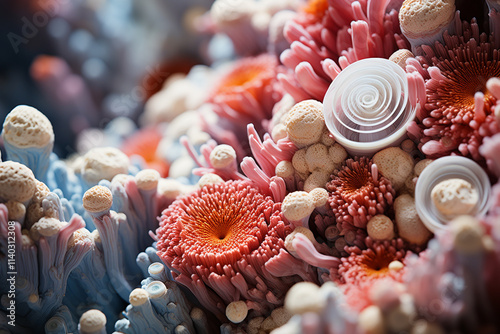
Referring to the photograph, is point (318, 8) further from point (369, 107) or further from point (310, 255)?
point (310, 255)

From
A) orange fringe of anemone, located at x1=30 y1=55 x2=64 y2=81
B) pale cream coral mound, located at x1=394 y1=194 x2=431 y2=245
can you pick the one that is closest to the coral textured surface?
pale cream coral mound, located at x1=394 y1=194 x2=431 y2=245

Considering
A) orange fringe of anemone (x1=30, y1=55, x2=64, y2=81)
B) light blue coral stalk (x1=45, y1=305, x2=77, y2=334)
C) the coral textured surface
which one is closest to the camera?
the coral textured surface

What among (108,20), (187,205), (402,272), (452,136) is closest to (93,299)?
(187,205)

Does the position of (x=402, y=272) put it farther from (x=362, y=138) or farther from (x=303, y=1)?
(x=303, y=1)

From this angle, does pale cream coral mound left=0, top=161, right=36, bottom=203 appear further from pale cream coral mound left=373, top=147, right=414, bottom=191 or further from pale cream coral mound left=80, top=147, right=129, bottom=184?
pale cream coral mound left=373, top=147, right=414, bottom=191

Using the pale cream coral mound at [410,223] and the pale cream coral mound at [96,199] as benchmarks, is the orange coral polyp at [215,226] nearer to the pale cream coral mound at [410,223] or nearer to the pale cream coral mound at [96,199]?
the pale cream coral mound at [96,199]

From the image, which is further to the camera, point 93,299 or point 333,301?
point 93,299
